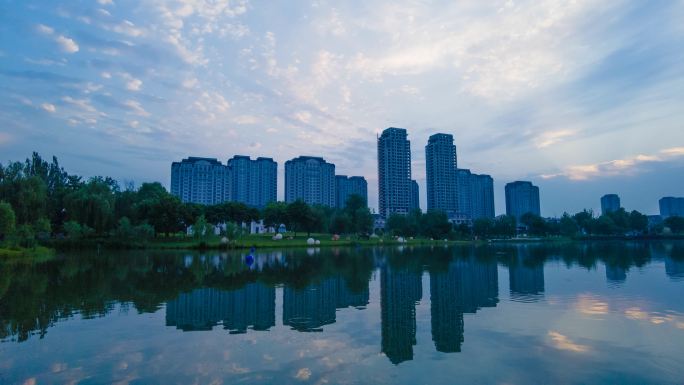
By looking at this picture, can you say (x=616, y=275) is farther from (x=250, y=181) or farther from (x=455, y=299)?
(x=250, y=181)

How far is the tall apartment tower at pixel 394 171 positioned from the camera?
193 metres

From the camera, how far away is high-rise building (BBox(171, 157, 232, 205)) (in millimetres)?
179750

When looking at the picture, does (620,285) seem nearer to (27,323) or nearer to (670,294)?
(670,294)

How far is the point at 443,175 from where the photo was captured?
19700cm

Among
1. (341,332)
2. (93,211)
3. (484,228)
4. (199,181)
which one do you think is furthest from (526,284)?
(199,181)

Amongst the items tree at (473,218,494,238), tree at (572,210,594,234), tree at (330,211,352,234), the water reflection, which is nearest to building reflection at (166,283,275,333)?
the water reflection

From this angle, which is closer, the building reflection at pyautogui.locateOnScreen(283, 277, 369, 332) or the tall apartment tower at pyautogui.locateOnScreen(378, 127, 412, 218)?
the building reflection at pyautogui.locateOnScreen(283, 277, 369, 332)

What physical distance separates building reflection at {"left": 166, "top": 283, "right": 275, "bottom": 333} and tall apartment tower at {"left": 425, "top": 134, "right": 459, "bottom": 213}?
180478 millimetres

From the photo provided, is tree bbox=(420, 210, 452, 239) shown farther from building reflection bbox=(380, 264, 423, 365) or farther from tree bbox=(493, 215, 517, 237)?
building reflection bbox=(380, 264, 423, 365)

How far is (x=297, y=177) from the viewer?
636ft

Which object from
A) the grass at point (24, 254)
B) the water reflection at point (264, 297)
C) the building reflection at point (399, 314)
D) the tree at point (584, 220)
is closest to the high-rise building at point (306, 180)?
the tree at point (584, 220)

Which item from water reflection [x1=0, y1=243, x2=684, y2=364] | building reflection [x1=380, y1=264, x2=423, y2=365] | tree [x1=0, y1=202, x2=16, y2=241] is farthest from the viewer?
tree [x1=0, y1=202, x2=16, y2=241]

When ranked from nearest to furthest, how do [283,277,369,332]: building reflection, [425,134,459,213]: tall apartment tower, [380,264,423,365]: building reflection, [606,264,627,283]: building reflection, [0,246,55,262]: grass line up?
[380,264,423,365]: building reflection → [283,277,369,332]: building reflection → [606,264,627,283]: building reflection → [0,246,55,262]: grass → [425,134,459,213]: tall apartment tower

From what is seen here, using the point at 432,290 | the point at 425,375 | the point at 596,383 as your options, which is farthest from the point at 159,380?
the point at 432,290
